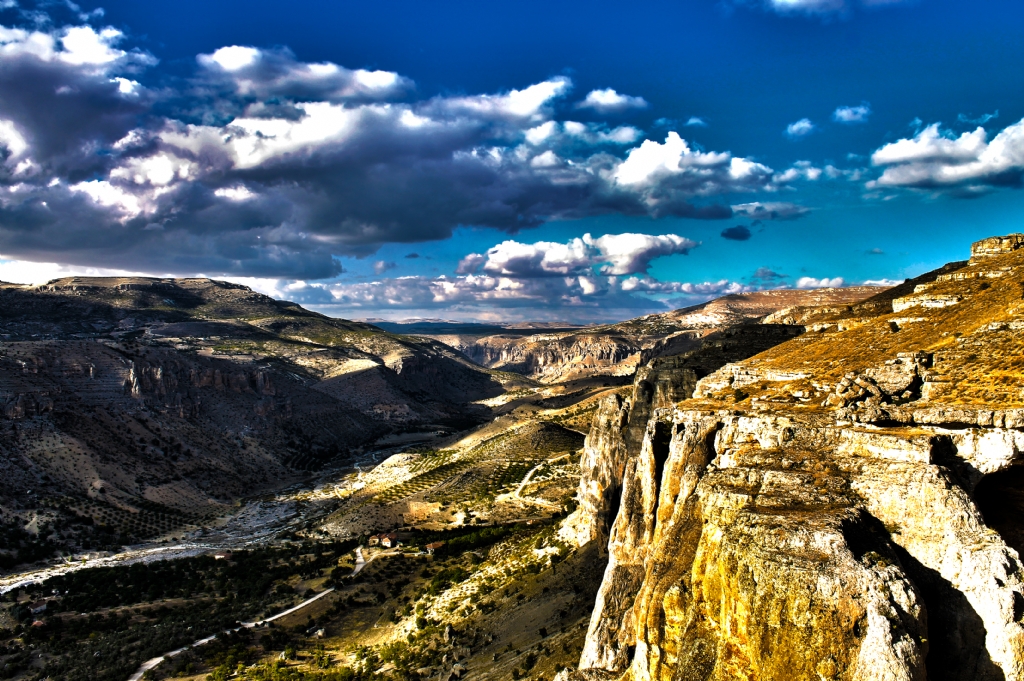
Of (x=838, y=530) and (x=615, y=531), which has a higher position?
(x=838, y=530)

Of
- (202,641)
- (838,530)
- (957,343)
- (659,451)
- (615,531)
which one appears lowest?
(202,641)

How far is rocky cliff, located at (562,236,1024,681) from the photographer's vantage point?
11.4 metres

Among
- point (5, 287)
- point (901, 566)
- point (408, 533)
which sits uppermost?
point (5, 287)

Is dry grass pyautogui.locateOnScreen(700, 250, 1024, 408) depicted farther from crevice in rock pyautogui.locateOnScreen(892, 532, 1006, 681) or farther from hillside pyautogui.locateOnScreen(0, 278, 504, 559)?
hillside pyautogui.locateOnScreen(0, 278, 504, 559)

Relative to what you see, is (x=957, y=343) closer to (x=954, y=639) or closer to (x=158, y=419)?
(x=954, y=639)

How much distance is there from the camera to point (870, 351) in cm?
2578

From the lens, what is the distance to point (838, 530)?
41.5ft

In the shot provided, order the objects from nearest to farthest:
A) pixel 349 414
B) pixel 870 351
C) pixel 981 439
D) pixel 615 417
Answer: pixel 981 439 → pixel 870 351 → pixel 615 417 → pixel 349 414

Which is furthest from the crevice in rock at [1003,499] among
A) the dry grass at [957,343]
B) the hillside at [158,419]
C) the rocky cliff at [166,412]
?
the rocky cliff at [166,412]

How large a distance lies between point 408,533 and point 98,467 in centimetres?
5307

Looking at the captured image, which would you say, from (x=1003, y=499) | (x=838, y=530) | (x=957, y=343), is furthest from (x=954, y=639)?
(x=957, y=343)

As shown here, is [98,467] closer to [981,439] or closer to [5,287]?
[981,439]

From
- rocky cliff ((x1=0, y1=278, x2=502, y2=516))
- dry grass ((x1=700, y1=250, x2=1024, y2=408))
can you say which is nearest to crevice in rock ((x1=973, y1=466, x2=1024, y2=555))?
dry grass ((x1=700, y1=250, x2=1024, y2=408))

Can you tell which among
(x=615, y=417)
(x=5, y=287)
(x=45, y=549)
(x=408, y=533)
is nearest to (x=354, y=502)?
(x=408, y=533)
